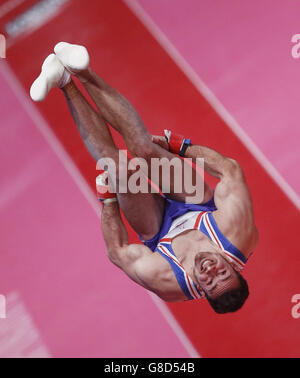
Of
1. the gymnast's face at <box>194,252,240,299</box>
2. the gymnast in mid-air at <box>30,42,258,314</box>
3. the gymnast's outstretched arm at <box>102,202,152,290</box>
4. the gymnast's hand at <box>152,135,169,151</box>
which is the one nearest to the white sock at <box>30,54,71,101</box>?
the gymnast in mid-air at <box>30,42,258,314</box>

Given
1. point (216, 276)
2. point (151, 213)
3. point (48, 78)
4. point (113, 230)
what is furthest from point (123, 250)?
point (48, 78)

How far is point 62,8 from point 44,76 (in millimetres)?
2402

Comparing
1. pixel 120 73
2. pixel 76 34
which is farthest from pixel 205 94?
pixel 76 34

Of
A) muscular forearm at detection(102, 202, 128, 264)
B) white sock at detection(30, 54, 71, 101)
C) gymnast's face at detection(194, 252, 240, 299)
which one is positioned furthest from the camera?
muscular forearm at detection(102, 202, 128, 264)

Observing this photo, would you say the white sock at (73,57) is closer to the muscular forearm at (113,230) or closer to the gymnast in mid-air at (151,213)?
the gymnast in mid-air at (151,213)

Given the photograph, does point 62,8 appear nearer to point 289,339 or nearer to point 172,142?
point 172,142

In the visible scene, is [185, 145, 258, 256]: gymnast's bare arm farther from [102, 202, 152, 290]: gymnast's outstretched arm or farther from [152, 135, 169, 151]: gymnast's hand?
[102, 202, 152, 290]: gymnast's outstretched arm

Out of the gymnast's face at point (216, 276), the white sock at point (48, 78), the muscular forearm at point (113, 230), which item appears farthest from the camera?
the muscular forearm at point (113, 230)

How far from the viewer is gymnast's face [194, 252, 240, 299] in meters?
2.87

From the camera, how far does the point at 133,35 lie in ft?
16.3

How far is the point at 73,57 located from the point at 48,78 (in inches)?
6.3

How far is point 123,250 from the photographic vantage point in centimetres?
312

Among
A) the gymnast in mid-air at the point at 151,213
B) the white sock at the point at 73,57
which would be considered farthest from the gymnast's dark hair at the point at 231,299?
the white sock at the point at 73,57

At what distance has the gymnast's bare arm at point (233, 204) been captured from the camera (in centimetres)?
302
